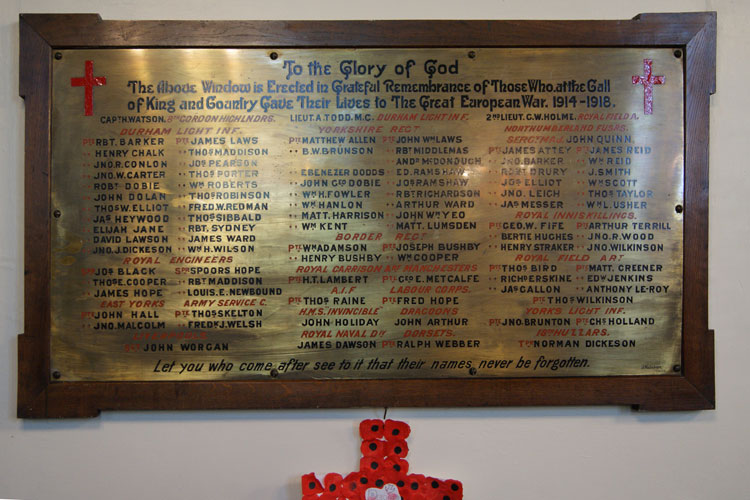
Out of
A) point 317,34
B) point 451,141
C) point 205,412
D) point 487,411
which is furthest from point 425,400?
point 317,34

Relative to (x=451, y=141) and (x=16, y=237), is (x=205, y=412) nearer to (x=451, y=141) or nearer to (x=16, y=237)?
(x=16, y=237)

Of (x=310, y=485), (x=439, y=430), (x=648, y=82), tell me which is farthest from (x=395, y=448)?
(x=648, y=82)

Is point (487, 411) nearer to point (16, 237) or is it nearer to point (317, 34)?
point (317, 34)

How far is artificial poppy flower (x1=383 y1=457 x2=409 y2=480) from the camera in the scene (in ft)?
5.06

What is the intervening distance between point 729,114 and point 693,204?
355mm

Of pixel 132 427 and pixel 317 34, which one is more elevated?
A: pixel 317 34

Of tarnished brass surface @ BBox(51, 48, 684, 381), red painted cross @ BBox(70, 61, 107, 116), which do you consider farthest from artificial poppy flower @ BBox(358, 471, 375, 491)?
red painted cross @ BBox(70, 61, 107, 116)

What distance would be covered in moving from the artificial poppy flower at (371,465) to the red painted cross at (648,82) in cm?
150

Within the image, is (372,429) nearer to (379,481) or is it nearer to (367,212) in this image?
(379,481)

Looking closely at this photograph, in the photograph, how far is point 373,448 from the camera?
156 cm

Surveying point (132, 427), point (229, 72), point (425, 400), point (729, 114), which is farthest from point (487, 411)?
point (229, 72)

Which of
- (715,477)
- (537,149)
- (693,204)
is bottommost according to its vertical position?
(715,477)

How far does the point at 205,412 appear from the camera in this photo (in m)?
1.59

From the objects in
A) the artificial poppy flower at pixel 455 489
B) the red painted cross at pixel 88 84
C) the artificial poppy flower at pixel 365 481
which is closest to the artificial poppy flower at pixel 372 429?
the artificial poppy flower at pixel 365 481
